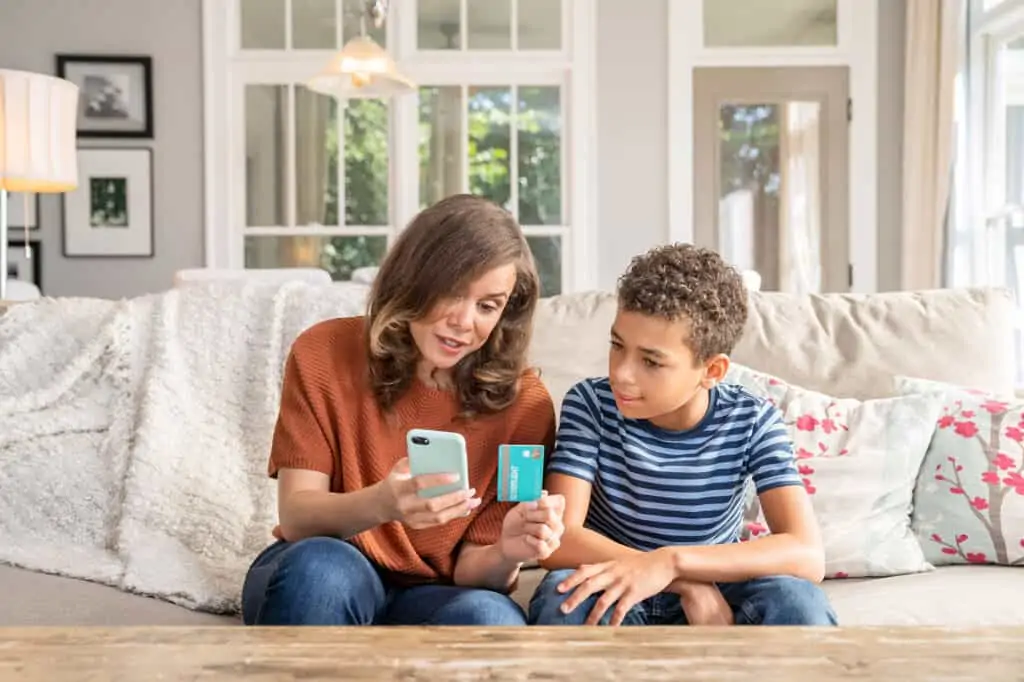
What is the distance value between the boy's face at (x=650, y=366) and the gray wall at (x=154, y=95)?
13.4ft

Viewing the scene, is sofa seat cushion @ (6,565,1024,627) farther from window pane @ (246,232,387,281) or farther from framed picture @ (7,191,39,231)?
framed picture @ (7,191,39,231)

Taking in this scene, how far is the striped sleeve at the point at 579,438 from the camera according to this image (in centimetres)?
155

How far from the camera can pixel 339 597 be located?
4.49ft

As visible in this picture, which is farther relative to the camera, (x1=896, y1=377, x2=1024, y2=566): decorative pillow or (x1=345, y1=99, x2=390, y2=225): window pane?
(x1=345, y1=99, x2=390, y2=225): window pane

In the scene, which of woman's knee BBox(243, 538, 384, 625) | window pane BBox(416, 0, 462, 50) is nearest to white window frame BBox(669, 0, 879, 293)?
window pane BBox(416, 0, 462, 50)

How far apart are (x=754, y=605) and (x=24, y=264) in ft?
15.0

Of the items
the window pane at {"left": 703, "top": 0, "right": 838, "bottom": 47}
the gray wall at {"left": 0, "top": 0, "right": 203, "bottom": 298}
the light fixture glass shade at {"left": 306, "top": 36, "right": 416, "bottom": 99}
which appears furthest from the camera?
the window pane at {"left": 703, "top": 0, "right": 838, "bottom": 47}

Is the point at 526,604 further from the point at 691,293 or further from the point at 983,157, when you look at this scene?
the point at 983,157

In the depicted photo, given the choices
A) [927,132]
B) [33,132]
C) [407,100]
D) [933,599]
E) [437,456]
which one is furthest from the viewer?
[407,100]

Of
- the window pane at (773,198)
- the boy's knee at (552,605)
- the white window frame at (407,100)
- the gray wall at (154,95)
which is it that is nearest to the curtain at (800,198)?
the window pane at (773,198)

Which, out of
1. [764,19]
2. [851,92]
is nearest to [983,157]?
[851,92]

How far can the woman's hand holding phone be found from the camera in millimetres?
1310

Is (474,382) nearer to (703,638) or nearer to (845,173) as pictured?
(703,638)

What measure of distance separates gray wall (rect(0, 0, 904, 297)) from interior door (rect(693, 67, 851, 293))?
187 millimetres
